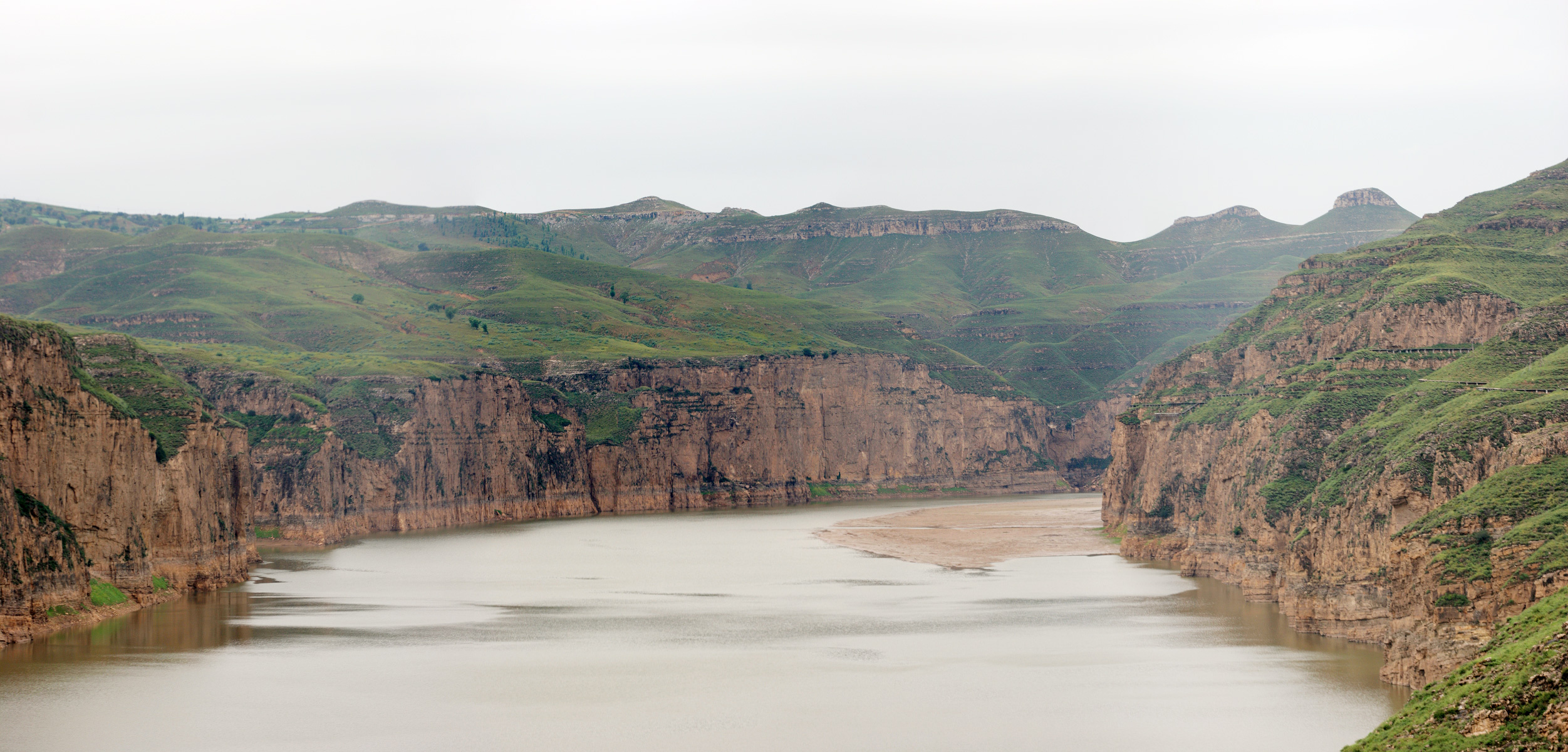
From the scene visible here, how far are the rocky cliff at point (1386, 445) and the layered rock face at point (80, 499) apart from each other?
56457 mm

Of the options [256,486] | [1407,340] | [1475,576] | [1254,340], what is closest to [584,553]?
[256,486]

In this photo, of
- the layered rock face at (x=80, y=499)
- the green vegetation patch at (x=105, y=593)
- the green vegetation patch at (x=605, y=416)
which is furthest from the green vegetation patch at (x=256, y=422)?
the green vegetation patch at (x=105, y=593)

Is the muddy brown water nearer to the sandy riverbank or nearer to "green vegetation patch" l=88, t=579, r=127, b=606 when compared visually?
"green vegetation patch" l=88, t=579, r=127, b=606

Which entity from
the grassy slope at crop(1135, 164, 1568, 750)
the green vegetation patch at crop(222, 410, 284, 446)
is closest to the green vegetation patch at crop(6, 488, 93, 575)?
the grassy slope at crop(1135, 164, 1568, 750)

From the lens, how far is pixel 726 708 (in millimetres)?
56375

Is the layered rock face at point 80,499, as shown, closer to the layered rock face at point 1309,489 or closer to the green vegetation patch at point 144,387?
the green vegetation patch at point 144,387

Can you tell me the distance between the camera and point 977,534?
14425cm

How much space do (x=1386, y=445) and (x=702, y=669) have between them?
109ft

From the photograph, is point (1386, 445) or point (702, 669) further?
point (1386, 445)

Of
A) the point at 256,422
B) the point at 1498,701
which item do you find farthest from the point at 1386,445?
the point at 256,422

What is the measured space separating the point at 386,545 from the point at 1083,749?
98.9 meters

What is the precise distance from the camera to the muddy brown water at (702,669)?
2031 inches

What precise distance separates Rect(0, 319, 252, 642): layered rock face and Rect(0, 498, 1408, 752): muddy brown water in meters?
2.21

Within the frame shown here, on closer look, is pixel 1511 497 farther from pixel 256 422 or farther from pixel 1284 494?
pixel 256 422
